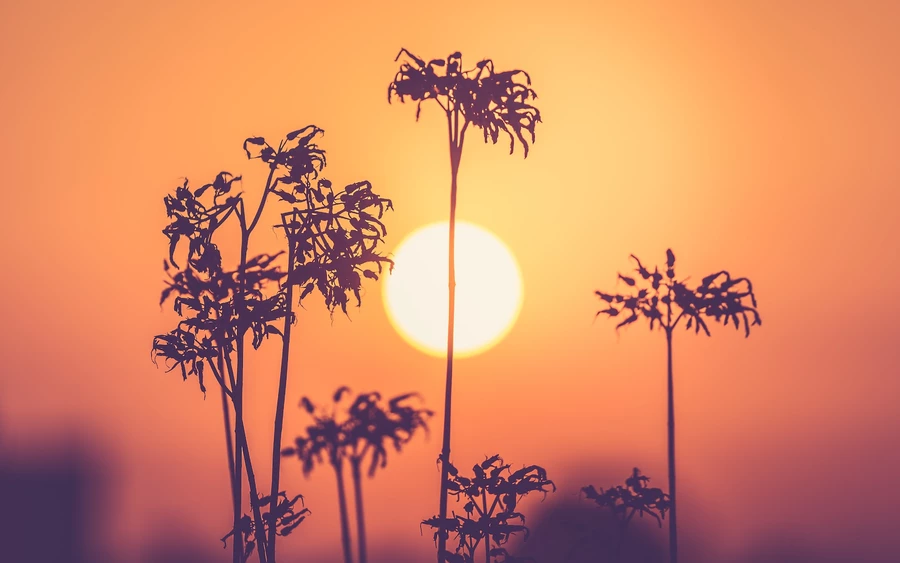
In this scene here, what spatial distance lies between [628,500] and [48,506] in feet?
172

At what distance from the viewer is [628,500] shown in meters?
20.6

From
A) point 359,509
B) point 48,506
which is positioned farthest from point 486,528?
point 48,506

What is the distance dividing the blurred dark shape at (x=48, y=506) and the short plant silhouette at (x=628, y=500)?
3938cm

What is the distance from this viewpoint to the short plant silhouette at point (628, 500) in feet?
66.6

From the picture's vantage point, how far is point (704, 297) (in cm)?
1989

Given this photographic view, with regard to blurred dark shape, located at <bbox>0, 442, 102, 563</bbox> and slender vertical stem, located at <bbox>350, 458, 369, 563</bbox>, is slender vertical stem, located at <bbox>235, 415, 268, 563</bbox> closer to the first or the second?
slender vertical stem, located at <bbox>350, 458, 369, 563</bbox>

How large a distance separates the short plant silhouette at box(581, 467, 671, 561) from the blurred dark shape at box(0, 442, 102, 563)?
39.4 metres

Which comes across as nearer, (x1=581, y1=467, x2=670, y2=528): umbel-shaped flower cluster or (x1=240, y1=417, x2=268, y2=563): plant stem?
(x1=240, y1=417, x2=268, y2=563): plant stem

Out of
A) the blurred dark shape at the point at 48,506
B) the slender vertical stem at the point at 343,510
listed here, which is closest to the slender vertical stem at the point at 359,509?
the slender vertical stem at the point at 343,510

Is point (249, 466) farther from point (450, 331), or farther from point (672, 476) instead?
point (672, 476)

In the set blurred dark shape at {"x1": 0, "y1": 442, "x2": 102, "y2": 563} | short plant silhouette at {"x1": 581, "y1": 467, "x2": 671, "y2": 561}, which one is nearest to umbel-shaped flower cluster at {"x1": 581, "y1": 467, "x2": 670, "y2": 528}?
short plant silhouette at {"x1": 581, "y1": 467, "x2": 671, "y2": 561}

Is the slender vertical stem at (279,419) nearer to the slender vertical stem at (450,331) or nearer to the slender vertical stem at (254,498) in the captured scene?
the slender vertical stem at (254,498)

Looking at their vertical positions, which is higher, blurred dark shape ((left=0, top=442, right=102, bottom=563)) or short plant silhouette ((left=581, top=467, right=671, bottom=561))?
short plant silhouette ((left=581, top=467, right=671, bottom=561))

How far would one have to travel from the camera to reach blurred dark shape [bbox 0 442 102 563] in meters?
54.0
